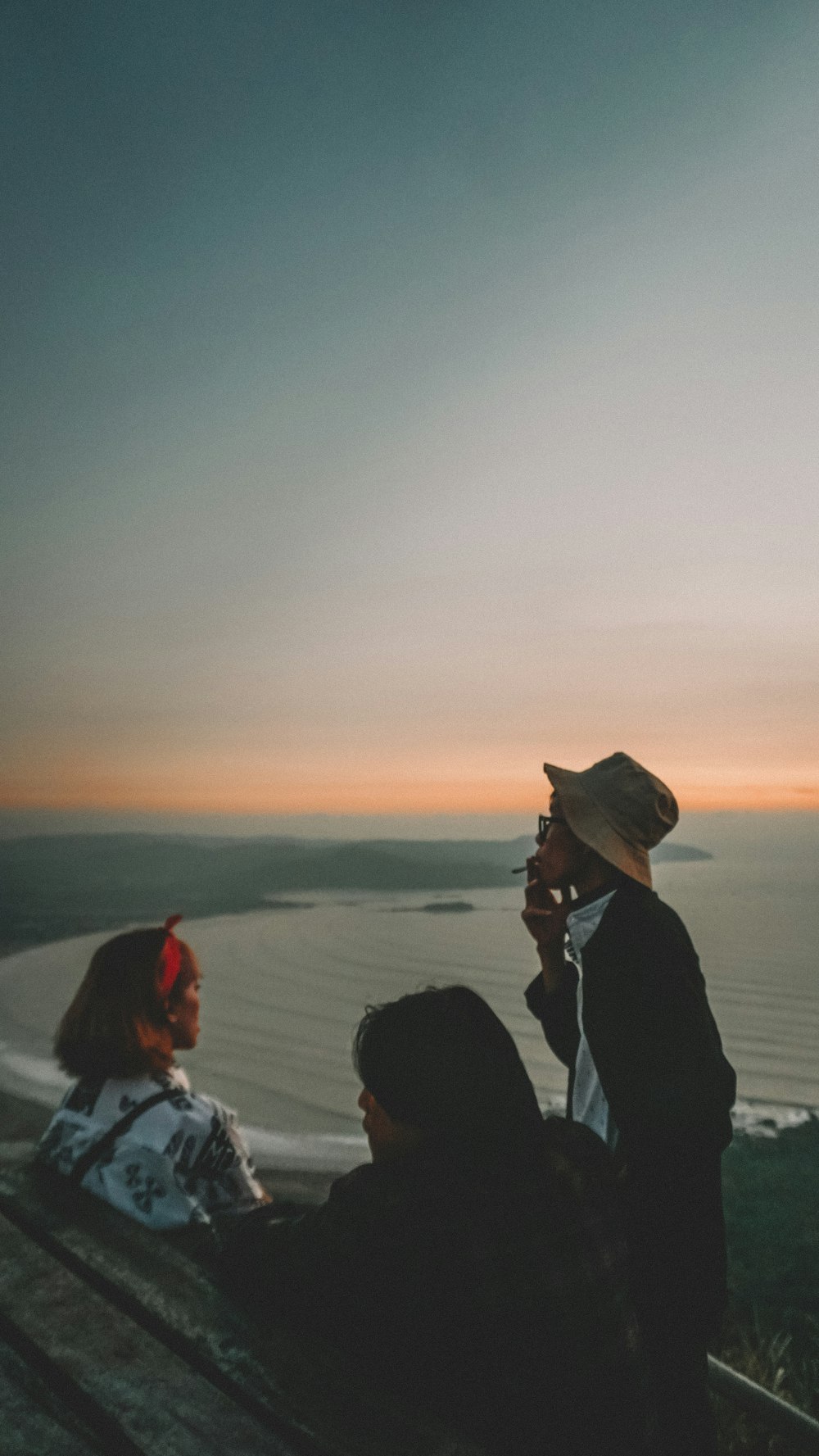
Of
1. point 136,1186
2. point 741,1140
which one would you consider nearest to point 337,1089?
point 741,1140

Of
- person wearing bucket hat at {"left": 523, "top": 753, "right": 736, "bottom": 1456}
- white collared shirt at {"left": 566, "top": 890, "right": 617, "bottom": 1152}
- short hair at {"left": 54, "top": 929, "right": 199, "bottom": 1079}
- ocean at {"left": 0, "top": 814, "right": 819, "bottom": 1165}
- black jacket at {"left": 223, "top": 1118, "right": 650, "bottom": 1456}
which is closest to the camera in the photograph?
black jacket at {"left": 223, "top": 1118, "right": 650, "bottom": 1456}

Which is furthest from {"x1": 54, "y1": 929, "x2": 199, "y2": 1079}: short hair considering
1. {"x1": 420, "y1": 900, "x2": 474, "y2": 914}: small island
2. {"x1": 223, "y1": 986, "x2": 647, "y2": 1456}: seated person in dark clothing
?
{"x1": 420, "y1": 900, "x2": 474, "y2": 914}: small island

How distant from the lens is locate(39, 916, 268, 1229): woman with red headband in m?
1.76

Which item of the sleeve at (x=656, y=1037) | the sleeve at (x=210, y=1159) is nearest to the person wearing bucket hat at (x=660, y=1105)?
the sleeve at (x=656, y=1037)

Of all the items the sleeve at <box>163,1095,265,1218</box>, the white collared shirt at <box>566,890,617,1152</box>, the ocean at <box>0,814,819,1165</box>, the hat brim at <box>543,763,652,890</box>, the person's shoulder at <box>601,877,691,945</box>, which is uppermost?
the hat brim at <box>543,763,652,890</box>

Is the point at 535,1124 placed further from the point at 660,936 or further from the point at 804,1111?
the point at 804,1111

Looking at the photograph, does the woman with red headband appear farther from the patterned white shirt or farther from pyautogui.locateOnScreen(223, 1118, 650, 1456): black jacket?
pyautogui.locateOnScreen(223, 1118, 650, 1456): black jacket

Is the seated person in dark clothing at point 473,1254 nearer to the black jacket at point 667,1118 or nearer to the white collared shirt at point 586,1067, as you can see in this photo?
the black jacket at point 667,1118

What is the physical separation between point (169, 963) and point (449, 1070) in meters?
0.97

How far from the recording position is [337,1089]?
32.2 feet

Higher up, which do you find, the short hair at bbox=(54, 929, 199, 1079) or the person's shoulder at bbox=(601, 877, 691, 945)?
the person's shoulder at bbox=(601, 877, 691, 945)

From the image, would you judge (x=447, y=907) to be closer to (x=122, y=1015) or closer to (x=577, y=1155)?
(x=122, y=1015)

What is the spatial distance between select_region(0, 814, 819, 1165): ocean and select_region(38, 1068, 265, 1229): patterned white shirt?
257 inches

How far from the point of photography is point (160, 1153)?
1764 millimetres
